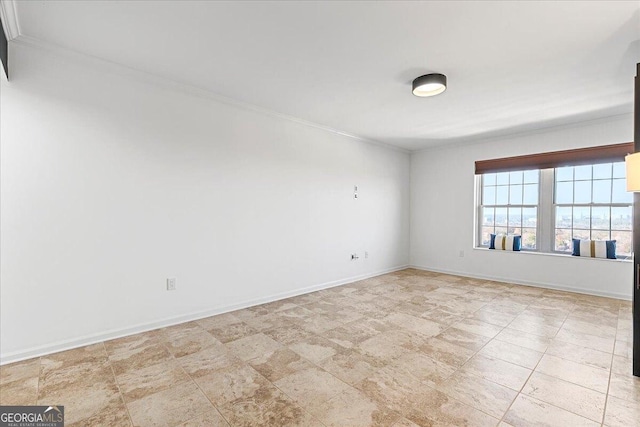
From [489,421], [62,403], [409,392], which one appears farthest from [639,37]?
[62,403]

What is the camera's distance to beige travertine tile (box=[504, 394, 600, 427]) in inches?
68.5

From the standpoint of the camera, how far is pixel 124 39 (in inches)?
94.8

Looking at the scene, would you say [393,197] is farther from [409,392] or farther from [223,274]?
[409,392]

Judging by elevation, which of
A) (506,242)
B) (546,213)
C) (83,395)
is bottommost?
(83,395)

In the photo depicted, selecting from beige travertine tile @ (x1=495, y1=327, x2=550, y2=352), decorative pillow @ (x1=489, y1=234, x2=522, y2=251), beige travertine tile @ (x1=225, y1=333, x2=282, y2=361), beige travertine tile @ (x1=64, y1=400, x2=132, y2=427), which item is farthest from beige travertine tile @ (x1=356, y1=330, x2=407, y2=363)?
decorative pillow @ (x1=489, y1=234, x2=522, y2=251)

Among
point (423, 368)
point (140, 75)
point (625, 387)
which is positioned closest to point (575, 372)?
point (625, 387)

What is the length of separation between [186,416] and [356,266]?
3.88 meters

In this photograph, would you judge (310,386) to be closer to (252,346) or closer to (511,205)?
(252,346)

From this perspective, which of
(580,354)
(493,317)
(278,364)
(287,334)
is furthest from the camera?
(493,317)

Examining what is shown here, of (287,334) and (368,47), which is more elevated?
(368,47)

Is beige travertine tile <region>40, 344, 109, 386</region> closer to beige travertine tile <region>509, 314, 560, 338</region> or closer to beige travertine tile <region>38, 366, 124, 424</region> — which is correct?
beige travertine tile <region>38, 366, 124, 424</region>

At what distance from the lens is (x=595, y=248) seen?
446 cm

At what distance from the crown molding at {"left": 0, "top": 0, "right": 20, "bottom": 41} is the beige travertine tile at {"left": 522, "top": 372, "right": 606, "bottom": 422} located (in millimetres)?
4447

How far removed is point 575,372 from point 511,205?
3708 mm
